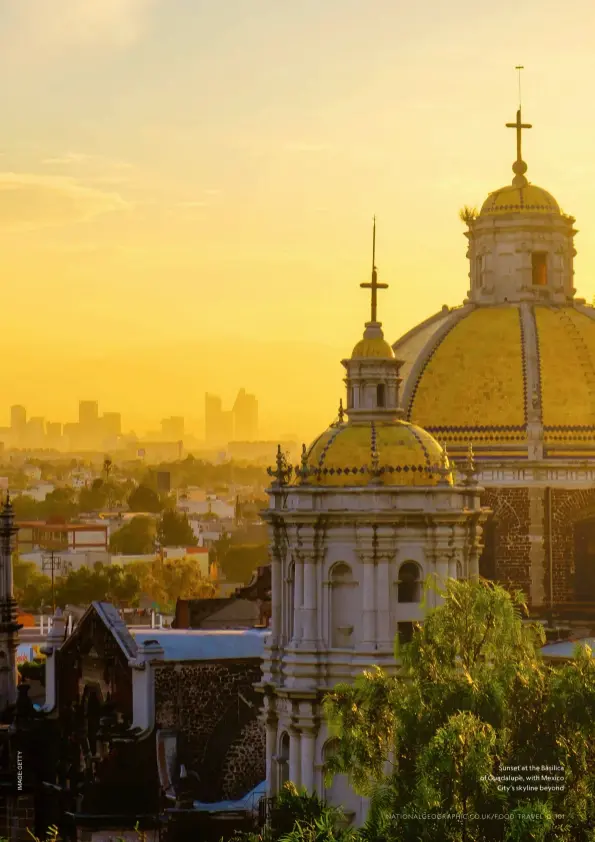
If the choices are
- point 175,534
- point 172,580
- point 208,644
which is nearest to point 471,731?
point 208,644

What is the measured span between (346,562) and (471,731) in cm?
1024

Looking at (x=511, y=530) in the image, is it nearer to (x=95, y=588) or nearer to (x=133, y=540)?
(x=95, y=588)

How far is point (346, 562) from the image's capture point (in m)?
43.9

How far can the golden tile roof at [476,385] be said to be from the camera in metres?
55.4

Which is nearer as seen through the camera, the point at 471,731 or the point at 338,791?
the point at 471,731

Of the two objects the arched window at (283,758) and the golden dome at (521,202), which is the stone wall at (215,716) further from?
the golden dome at (521,202)

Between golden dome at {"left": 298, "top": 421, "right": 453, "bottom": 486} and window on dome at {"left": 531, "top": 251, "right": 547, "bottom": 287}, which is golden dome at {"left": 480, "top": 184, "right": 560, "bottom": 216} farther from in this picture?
golden dome at {"left": 298, "top": 421, "right": 453, "bottom": 486}

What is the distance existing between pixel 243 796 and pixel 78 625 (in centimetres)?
627

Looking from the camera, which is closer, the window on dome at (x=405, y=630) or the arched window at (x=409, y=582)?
the window on dome at (x=405, y=630)

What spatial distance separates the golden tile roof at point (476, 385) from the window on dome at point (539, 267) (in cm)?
182

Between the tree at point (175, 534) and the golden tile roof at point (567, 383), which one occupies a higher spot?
the tree at point (175, 534)

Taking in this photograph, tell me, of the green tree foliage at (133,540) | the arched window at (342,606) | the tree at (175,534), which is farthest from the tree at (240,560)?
the arched window at (342,606)

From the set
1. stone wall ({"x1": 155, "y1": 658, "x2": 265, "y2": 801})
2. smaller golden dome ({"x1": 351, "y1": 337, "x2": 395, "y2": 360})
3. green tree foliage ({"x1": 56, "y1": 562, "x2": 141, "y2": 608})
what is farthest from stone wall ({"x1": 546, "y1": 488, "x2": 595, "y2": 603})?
green tree foliage ({"x1": 56, "y1": 562, "x2": 141, "y2": 608})

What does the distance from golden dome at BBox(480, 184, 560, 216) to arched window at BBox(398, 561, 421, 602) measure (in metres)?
16.2
